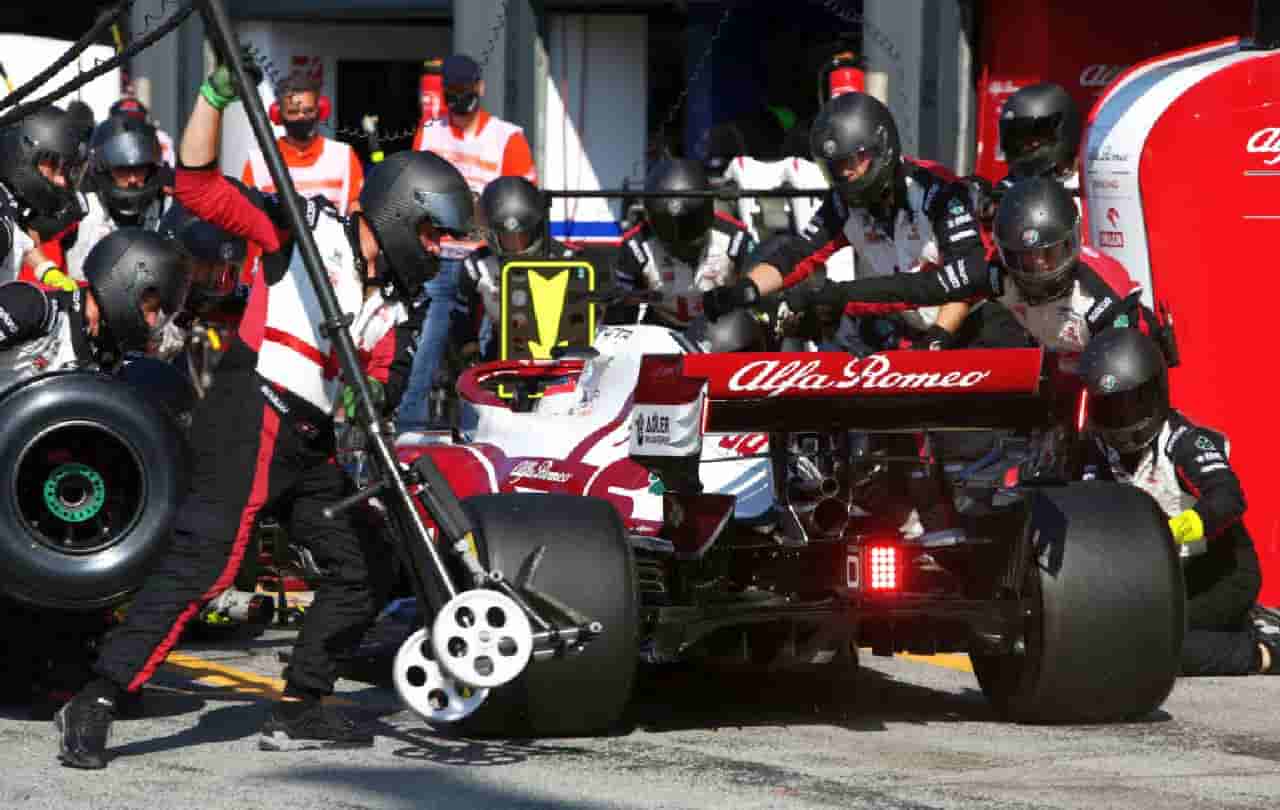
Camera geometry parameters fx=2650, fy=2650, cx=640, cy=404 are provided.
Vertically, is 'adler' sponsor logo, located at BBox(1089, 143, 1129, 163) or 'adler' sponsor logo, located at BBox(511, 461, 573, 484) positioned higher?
'adler' sponsor logo, located at BBox(1089, 143, 1129, 163)

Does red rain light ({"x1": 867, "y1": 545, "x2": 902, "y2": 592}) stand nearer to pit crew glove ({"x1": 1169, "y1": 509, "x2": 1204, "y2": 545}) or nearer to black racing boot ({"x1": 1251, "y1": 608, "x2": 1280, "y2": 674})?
pit crew glove ({"x1": 1169, "y1": 509, "x2": 1204, "y2": 545})

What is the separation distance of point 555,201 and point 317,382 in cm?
1079

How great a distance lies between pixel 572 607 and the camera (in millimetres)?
7570

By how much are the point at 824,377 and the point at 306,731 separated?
184 cm

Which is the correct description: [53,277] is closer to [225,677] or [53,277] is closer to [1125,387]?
[225,677]

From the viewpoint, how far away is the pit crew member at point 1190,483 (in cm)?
933

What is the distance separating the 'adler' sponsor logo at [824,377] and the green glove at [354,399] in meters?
1.02

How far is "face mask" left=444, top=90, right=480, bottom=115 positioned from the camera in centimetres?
1506

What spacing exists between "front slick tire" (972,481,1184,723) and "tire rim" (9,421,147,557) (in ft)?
9.20

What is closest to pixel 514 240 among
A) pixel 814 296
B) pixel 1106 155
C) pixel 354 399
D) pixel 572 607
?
pixel 1106 155

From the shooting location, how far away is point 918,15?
16422 millimetres

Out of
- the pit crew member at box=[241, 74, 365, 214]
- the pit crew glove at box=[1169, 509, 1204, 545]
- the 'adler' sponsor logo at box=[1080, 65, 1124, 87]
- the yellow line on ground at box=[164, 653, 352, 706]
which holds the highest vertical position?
the 'adler' sponsor logo at box=[1080, 65, 1124, 87]

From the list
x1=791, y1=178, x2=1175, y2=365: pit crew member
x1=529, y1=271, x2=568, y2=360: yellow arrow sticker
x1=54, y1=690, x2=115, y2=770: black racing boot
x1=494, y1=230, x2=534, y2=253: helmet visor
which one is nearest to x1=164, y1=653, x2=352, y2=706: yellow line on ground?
x1=54, y1=690, x2=115, y2=770: black racing boot

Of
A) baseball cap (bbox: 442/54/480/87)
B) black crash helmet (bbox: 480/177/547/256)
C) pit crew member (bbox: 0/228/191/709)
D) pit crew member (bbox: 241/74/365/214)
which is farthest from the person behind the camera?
baseball cap (bbox: 442/54/480/87)
